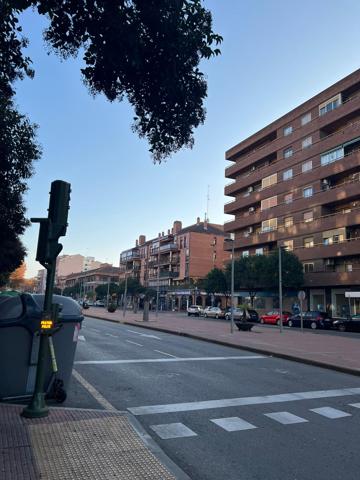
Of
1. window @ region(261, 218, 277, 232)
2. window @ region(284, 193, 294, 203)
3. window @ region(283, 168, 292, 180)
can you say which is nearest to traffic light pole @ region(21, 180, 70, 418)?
window @ region(284, 193, 294, 203)

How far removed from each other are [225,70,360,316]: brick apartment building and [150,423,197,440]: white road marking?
35980mm

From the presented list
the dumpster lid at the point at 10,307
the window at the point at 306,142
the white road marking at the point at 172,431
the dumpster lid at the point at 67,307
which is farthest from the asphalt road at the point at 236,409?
the window at the point at 306,142

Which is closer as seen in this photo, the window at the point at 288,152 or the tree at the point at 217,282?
the window at the point at 288,152

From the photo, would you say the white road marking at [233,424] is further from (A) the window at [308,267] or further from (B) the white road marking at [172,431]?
(A) the window at [308,267]

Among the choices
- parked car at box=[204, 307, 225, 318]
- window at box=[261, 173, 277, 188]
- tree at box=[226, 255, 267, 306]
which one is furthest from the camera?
window at box=[261, 173, 277, 188]

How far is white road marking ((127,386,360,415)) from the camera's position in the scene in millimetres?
6328

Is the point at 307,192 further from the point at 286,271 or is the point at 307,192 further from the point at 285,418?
the point at 285,418

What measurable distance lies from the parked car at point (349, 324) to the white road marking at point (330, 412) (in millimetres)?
26409

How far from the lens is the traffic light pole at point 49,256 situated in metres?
5.21

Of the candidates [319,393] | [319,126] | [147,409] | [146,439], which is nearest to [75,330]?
[147,409]

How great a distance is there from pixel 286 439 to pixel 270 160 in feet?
172

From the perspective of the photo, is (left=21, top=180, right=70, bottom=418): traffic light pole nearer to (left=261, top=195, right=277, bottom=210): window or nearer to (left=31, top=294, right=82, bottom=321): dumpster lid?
(left=31, top=294, right=82, bottom=321): dumpster lid

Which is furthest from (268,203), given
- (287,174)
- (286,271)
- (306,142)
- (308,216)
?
(286,271)

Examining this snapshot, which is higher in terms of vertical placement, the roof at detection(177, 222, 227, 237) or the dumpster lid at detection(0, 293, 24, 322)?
the roof at detection(177, 222, 227, 237)
